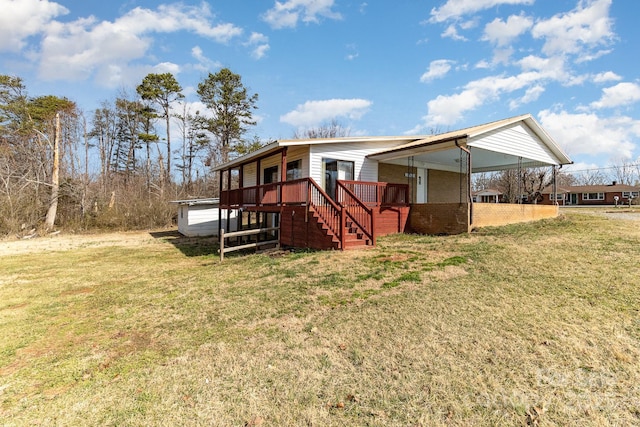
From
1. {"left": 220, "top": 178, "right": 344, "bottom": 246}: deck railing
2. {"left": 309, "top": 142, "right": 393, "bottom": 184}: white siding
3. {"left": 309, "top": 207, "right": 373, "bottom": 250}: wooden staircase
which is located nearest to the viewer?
{"left": 309, "top": 207, "right": 373, "bottom": 250}: wooden staircase

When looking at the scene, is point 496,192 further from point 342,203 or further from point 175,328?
point 175,328

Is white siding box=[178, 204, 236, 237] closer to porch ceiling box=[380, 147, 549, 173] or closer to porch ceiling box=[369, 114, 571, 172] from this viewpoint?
porch ceiling box=[369, 114, 571, 172]

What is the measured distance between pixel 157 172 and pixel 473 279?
30424 millimetres

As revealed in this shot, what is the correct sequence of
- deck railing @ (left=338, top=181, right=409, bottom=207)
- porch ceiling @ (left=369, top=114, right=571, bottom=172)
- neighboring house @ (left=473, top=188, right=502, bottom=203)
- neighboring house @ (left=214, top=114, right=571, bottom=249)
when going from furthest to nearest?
neighboring house @ (left=473, top=188, right=502, bottom=203) → deck railing @ (left=338, top=181, right=409, bottom=207) → porch ceiling @ (left=369, top=114, right=571, bottom=172) → neighboring house @ (left=214, top=114, right=571, bottom=249)

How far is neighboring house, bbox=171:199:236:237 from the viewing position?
20005mm

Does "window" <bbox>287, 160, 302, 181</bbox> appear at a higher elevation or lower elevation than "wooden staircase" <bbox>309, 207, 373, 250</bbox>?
higher

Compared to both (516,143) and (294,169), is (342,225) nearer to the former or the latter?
(294,169)

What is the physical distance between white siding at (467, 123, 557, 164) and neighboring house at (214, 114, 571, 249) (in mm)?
39

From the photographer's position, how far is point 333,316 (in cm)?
449

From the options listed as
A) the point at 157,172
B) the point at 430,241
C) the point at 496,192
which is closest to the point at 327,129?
the point at 157,172

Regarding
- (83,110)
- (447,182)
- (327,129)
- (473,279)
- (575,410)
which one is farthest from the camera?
(327,129)

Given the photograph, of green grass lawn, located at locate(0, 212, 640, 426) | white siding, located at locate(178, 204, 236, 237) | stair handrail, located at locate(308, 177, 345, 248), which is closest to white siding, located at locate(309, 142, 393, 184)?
stair handrail, located at locate(308, 177, 345, 248)

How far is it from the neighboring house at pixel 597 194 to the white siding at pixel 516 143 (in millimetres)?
34955

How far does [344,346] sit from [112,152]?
35.1m
